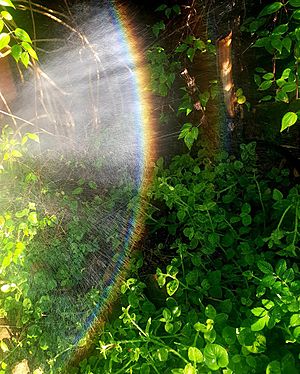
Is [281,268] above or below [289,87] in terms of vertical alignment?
below

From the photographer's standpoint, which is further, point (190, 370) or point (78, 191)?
point (78, 191)

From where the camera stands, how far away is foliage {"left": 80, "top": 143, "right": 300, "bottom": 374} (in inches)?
49.6

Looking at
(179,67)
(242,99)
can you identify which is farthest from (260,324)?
(179,67)

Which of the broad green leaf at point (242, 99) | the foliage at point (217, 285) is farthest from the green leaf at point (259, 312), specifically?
the broad green leaf at point (242, 99)

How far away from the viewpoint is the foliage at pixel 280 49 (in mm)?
1426

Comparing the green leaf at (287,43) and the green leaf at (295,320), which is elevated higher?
the green leaf at (287,43)

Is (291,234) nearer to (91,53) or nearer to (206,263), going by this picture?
(206,263)

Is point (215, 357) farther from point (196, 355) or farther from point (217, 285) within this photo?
point (217, 285)

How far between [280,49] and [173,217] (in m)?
0.94

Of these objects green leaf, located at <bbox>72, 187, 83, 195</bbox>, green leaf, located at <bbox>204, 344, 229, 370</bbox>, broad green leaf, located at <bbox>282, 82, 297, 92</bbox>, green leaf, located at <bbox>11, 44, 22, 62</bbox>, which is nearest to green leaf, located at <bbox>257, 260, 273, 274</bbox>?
green leaf, located at <bbox>204, 344, 229, 370</bbox>

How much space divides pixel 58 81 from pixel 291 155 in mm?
1730

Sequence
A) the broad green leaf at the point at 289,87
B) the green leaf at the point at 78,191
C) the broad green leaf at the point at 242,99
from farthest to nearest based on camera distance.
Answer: the green leaf at the point at 78,191, the broad green leaf at the point at 242,99, the broad green leaf at the point at 289,87

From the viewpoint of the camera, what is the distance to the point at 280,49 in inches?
56.6

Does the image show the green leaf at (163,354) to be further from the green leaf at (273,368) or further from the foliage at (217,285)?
the green leaf at (273,368)
